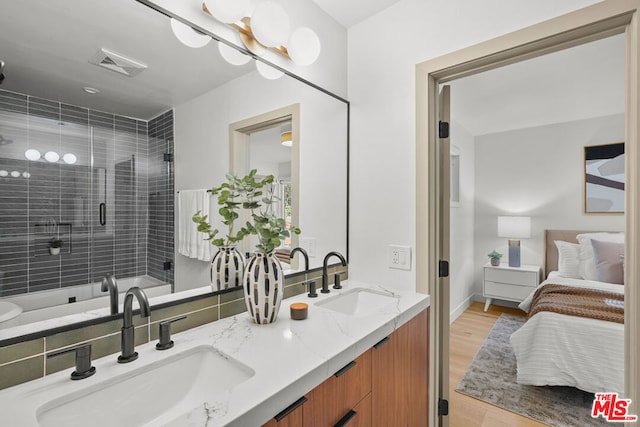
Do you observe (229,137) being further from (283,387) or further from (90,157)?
(283,387)

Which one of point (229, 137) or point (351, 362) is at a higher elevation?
point (229, 137)

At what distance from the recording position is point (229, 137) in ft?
4.26

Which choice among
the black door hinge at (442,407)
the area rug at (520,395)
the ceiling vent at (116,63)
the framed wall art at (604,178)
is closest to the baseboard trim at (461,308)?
the area rug at (520,395)

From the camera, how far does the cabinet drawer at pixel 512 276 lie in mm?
3746

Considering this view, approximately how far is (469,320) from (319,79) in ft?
10.9

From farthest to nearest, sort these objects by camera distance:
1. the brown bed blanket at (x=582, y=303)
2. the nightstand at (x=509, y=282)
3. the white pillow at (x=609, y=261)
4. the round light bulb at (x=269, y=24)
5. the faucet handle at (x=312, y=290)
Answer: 1. the nightstand at (x=509, y=282)
2. the white pillow at (x=609, y=261)
3. the brown bed blanket at (x=582, y=303)
4. the faucet handle at (x=312, y=290)
5. the round light bulb at (x=269, y=24)

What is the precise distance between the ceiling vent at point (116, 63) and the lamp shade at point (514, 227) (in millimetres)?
4275

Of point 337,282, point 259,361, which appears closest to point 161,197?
point 259,361

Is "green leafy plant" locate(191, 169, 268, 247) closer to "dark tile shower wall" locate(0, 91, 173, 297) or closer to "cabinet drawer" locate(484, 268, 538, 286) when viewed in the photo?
"dark tile shower wall" locate(0, 91, 173, 297)

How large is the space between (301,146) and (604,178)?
153 inches

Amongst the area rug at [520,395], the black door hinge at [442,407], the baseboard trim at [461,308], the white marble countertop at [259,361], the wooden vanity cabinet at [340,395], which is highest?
the white marble countertop at [259,361]

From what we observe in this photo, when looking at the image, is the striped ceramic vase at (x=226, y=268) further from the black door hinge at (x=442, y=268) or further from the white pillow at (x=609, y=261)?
the white pillow at (x=609, y=261)

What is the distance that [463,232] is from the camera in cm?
400

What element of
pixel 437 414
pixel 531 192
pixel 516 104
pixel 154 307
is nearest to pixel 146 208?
pixel 154 307
